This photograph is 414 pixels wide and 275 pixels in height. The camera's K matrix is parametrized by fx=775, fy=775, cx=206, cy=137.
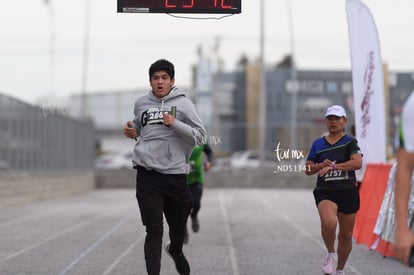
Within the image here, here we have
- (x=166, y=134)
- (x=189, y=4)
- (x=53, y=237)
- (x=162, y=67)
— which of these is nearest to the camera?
(x=166, y=134)

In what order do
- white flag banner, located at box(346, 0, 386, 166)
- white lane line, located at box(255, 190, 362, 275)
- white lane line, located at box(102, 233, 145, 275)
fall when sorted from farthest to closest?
white flag banner, located at box(346, 0, 386, 166) < white lane line, located at box(255, 190, 362, 275) < white lane line, located at box(102, 233, 145, 275)

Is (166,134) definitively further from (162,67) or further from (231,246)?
(231,246)

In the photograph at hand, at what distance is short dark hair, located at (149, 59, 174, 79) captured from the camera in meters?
6.64

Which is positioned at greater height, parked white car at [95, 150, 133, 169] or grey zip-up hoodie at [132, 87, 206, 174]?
grey zip-up hoodie at [132, 87, 206, 174]

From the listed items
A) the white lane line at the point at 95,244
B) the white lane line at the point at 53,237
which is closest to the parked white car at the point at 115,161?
the white lane line at the point at 53,237

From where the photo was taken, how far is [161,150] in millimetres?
6551

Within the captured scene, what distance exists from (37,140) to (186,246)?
14.4 metres

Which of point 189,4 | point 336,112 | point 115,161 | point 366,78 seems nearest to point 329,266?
point 336,112

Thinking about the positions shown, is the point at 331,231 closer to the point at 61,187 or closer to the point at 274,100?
the point at 61,187

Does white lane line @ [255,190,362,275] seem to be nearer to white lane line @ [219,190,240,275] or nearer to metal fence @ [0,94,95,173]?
white lane line @ [219,190,240,275]

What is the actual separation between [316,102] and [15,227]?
38471mm

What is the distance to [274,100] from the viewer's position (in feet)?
177

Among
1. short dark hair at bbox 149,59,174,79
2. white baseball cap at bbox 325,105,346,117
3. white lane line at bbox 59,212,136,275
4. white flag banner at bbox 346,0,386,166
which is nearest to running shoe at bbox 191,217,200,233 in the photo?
white lane line at bbox 59,212,136,275

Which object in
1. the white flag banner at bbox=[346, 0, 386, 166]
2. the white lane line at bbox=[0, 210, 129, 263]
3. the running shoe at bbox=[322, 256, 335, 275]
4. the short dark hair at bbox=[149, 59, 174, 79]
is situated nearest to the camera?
the short dark hair at bbox=[149, 59, 174, 79]
